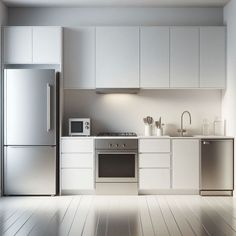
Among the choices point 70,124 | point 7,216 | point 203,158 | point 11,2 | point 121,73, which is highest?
point 11,2

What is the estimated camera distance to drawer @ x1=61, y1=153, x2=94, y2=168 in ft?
21.0

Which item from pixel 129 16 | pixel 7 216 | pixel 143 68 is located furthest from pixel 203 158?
pixel 7 216

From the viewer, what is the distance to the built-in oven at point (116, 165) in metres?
6.38

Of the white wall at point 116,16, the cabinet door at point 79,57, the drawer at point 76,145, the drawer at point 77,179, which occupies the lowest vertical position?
the drawer at point 77,179

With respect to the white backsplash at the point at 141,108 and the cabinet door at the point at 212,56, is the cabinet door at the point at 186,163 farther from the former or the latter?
the cabinet door at the point at 212,56

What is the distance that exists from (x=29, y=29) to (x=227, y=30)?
2.76 m

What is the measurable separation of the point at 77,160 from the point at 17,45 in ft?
5.85

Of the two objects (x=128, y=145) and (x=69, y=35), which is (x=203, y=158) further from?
(x=69, y=35)

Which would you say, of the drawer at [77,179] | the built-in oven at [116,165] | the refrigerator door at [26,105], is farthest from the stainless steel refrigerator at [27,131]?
the built-in oven at [116,165]

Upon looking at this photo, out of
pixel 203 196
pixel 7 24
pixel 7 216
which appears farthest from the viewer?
pixel 7 24

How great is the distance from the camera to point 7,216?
504 centimetres

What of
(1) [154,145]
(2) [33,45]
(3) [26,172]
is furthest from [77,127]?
(2) [33,45]

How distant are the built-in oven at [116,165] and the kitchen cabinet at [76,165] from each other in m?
0.10

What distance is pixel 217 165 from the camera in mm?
6355
